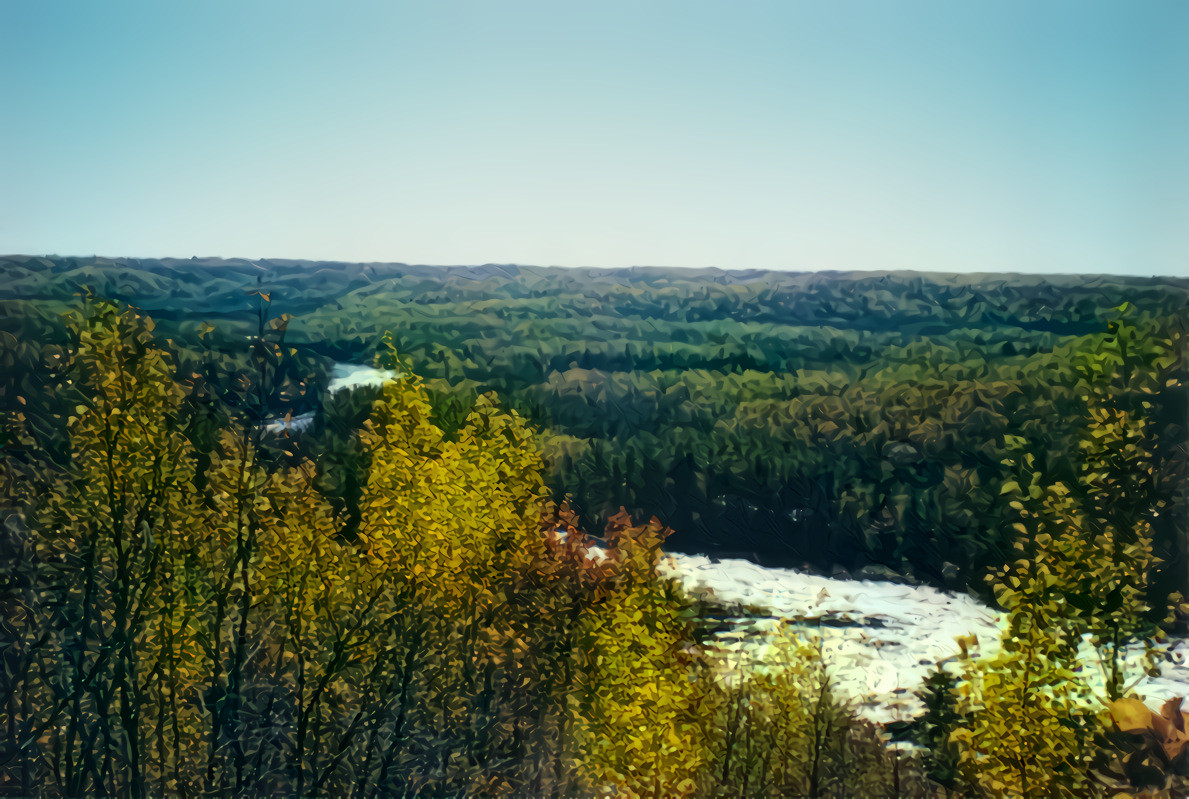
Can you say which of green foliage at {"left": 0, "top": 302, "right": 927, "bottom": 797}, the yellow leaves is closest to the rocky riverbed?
green foliage at {"left": 0, "top": 302, "right": 927, "bottom": 797}

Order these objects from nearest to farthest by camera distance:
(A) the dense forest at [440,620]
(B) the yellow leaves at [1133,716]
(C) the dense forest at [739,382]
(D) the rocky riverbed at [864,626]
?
(B) the yellow leaves at [1133,716] → (A) the dense forest at [440,620] → (D) the rocky riverbed at [864,626] → (C) the dense forest at [739,382]

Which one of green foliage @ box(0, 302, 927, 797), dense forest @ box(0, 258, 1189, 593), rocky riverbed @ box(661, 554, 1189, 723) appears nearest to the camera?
green foliage @ box(0, 302, 927, 797)

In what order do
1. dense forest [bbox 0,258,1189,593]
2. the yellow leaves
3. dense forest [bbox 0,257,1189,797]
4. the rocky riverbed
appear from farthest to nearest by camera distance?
dense forest [bbox 0,258,1189,593] < the rocky riverbed < dense forest [bbox 0,257,1189,797] < the yellow leaves

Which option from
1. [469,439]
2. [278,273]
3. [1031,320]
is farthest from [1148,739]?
[278,273]

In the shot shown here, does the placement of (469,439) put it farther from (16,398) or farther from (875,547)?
(875,547)

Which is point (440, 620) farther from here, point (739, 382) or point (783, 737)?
point (739, 382)

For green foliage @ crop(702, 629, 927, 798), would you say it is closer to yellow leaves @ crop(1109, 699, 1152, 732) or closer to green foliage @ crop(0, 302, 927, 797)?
green foliage @ crop(0, 302, 927, 797)

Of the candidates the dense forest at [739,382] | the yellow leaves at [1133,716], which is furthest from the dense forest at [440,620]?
the dense forest at [739,382]

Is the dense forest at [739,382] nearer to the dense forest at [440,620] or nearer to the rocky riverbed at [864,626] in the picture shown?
the dense forest at [440,620]

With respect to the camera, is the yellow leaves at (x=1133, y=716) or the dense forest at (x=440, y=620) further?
the dense forest at (x=440, y=620)

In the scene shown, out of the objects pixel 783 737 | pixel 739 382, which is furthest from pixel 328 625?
pixel 739 382

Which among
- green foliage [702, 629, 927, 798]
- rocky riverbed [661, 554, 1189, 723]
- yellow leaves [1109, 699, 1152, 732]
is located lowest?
rocky riverbed [661, 554, 1189, 723]
